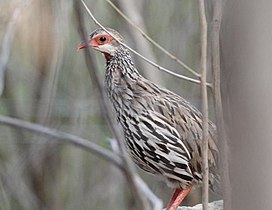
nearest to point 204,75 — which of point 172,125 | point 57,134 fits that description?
point 172,125

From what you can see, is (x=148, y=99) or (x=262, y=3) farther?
(x=148, y=99)

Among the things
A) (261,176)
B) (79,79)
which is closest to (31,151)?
(79,79)

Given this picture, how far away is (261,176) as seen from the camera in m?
0.41

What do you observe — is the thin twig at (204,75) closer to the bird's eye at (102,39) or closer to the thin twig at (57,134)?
the bird's eye at (102,39)

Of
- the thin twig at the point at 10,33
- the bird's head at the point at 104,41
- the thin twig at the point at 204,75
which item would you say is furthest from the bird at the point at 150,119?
the thin twig at the point at 10,33

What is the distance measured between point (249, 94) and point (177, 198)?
504 millimetres

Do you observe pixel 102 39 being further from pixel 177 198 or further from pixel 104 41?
pixel 177 198

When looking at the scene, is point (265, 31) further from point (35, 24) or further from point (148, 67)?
point (35, 24)

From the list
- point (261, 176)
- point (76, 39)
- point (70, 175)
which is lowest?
point (261, 176)

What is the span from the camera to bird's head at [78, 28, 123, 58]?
2.72 feet

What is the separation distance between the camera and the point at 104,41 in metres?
0.84

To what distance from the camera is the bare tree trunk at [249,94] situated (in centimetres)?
40

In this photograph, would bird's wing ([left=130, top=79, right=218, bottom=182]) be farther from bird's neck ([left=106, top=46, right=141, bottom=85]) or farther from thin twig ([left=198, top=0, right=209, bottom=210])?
thin twig ([left=198, top=0, right=209, bottom=210])

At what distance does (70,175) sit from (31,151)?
0.30 feet
